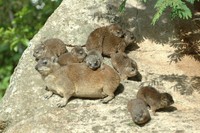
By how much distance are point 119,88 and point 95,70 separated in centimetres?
39

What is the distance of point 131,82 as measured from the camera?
6777mm

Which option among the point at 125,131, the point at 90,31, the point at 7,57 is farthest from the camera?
the point at 7,57

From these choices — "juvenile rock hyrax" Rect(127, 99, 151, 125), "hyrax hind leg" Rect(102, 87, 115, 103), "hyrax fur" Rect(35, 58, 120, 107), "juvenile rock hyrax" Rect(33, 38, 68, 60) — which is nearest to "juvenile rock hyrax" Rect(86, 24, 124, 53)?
"juvenile rock hyrax" Rect(33, 38, 68, 60)

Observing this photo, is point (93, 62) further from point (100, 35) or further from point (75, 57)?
point (100, 35)

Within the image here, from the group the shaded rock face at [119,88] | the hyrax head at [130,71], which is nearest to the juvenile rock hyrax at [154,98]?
the shaded rock face at [119,88]

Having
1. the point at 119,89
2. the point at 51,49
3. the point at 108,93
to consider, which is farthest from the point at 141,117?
the point at 51,49

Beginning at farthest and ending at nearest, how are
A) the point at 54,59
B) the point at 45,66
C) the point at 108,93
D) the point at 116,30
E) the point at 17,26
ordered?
the point at 17,26 → the point at 116,30 → the point at 54,59 → the point at 45,66 → the point at 108,93

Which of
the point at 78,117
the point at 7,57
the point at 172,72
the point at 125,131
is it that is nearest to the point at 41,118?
the point at 78,117

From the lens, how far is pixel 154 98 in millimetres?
6160

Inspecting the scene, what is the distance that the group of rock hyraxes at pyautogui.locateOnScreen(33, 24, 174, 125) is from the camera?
6168mm

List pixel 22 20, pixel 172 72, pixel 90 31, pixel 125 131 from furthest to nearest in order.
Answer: pixel 22 20, pixel 90 31, pixel 172 72, pixel 125 131

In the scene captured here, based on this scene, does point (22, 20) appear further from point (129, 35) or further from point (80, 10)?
point (129, 35)

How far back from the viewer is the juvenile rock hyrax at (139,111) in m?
5.84

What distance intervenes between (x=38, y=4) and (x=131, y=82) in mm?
4248
